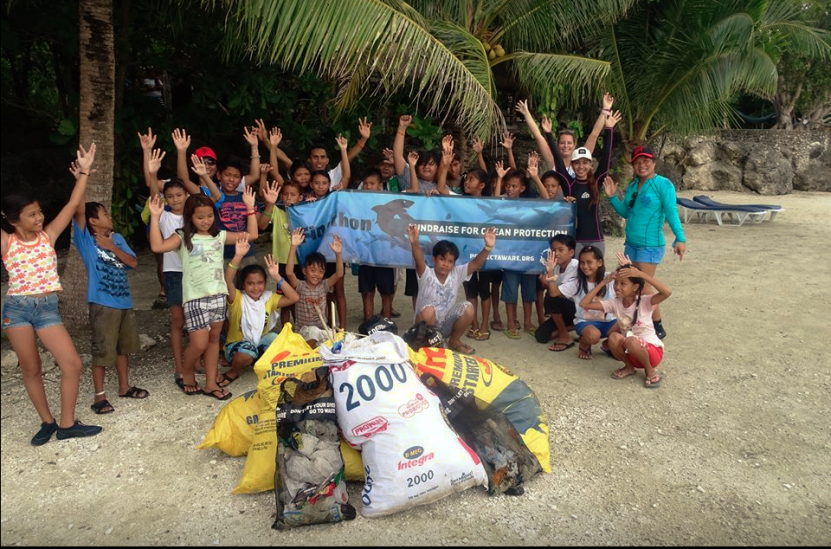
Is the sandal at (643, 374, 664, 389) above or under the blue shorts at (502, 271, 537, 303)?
under

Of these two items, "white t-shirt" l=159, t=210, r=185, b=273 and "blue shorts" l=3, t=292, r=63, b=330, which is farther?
"white t-shirt" l=159, t=210, r=185, b=273

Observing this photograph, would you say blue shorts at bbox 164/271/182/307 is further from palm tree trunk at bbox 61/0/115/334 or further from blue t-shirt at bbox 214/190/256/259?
palm tree trunk at bbox 61/0/115/334

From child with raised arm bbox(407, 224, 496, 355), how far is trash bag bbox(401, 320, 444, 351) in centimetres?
36

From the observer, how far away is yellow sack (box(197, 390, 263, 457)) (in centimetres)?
345

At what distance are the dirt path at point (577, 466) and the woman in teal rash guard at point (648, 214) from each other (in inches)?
32.8

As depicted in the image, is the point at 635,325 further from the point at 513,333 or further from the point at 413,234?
the point at 413,234

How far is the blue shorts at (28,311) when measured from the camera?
3383 millimetres

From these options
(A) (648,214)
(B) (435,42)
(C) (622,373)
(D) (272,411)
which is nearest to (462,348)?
(C) (622,373)

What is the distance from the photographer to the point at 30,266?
3422 millimetres

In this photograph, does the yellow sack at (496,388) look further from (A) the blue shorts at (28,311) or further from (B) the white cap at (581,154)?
(B) the white cap at (581,154)

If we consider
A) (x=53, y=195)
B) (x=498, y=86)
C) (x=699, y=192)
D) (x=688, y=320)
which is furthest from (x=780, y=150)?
(x=53, y=195)

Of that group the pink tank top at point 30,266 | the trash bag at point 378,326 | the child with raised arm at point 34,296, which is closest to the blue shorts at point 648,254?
the trash bag at point 378,326

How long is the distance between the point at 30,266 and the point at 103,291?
55 centimetres

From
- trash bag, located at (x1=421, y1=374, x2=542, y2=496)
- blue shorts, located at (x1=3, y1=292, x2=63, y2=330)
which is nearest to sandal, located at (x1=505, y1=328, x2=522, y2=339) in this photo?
trash bag, located at (x1=421, y1=374, x2=542, y2=496)
